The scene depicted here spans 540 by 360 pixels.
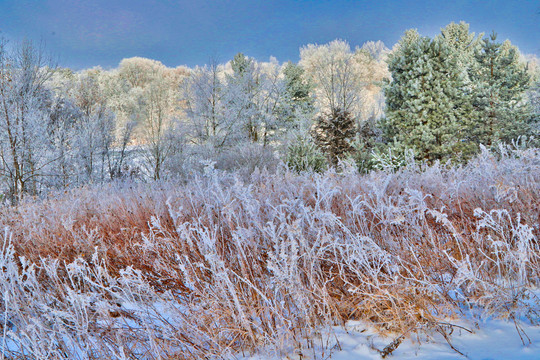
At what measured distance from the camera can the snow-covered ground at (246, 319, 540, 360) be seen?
5.02ft

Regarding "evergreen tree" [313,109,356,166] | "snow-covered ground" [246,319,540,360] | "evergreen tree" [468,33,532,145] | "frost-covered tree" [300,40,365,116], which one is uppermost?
"frost-covered tree" [300,40,365,116]

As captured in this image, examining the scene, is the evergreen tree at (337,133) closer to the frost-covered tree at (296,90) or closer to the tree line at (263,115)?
the tree line at (263,115)

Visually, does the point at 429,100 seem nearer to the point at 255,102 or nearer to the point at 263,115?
the point at 263,115

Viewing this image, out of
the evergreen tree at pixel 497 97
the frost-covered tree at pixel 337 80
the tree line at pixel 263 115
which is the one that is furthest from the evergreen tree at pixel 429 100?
the frost-covered tree at pixel 337 80

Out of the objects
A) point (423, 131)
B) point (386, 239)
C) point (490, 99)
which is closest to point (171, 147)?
point (423, 131)

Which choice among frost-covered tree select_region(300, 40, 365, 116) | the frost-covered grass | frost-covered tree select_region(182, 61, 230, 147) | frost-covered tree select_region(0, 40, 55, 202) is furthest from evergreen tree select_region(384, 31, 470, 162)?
frost-covered tree select_region(300, 40, 365, 116)

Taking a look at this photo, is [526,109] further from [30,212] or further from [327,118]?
[30,212]

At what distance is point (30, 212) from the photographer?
480 cm

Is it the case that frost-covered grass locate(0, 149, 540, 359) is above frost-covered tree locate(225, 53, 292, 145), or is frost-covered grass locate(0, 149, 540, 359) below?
below

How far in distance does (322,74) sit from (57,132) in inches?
809

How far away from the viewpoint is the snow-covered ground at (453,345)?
153 centimetres

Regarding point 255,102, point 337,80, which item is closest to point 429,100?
point 255,102

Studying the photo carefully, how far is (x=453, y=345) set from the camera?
1.63m

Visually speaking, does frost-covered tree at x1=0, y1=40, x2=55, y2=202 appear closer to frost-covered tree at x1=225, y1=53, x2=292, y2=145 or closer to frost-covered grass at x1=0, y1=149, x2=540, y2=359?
frost-covered tree at x1=225, y1=53, x2=292, y2=145
